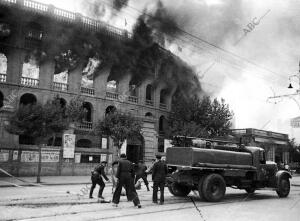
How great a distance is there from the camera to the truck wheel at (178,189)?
13.5m

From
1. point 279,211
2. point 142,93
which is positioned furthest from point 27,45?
point 279,211

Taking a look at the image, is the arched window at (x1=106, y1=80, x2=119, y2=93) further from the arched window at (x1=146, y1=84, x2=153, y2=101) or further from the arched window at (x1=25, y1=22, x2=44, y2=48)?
the arched window at (x1=25, y1=22, x2=44, y2=48)

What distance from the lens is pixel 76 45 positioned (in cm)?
3084

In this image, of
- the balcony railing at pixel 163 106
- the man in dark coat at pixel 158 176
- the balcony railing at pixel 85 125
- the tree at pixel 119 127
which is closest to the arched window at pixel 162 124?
the balcony railing at pixel 163 106

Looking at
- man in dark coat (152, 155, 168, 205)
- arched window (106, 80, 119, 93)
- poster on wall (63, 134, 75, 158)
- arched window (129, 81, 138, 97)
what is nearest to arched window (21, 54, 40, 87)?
poster on wall (63, 134, 75, 158)

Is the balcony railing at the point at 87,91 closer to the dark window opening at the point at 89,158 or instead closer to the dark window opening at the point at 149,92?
the dark window opening at the point at 89,158

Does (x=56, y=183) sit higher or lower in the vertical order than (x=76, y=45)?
lower

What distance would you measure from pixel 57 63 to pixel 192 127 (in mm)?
13024

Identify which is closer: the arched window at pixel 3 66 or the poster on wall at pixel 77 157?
the poster on wall at pixel 77 157

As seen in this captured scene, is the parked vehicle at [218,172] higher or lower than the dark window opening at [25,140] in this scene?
lower

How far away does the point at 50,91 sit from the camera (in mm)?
29781

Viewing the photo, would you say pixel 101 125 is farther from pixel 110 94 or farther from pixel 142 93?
pixel 142 93

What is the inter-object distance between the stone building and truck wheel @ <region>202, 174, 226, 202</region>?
1558cm

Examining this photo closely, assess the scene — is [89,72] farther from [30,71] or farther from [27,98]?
[27,98]
